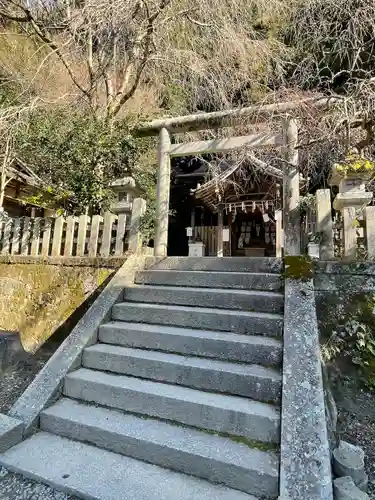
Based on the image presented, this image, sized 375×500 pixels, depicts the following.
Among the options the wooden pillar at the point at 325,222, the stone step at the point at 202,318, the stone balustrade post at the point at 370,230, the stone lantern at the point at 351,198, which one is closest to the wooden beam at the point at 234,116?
the stone lantern at the point at 351,198

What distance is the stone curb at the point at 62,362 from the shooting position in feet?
7.32

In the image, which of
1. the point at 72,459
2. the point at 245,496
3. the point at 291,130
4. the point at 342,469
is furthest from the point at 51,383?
the point at 291,130

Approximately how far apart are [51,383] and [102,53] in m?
6.20

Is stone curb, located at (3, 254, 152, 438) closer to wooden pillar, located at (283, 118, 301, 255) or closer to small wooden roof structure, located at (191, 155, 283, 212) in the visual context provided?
wooden pillar, located at (283, 118, 301, 255)

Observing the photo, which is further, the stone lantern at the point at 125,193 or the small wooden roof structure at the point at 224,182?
the small wooden roof structure at the point at 224,182

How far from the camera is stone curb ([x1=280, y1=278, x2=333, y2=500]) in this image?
1.49 metres

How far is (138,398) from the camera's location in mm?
2225

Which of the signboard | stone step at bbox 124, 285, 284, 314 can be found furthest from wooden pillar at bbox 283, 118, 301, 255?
the signboard

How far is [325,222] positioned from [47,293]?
3622 millimetres

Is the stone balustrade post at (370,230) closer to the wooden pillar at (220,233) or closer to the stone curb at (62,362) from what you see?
the stone curb at (62,362)

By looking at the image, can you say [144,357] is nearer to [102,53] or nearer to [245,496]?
[245,496]

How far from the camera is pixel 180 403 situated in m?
2.10

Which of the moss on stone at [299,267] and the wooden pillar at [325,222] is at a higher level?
the wooden pillar at [325,222]

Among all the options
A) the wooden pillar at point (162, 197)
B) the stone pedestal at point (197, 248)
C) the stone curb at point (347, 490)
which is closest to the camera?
the stone curb at point (347, 490)
